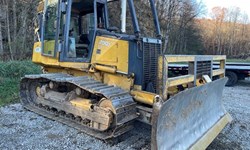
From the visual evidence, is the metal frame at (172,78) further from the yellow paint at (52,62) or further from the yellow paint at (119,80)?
the yellow paint at (52,62)

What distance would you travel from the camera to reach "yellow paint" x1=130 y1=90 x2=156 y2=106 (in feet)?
12.9

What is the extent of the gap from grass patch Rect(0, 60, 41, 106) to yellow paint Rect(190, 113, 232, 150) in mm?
4648

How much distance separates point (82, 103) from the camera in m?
4.26

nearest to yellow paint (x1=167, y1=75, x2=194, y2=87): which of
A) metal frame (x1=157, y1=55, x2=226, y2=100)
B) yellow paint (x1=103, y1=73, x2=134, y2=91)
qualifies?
metal frame (x1=157, y1=55, x2=226, y2=100)

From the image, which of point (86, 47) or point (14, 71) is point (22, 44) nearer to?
point (14, 71)

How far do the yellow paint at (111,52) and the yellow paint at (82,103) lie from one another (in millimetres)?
713

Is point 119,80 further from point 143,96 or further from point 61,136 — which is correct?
point 61,136

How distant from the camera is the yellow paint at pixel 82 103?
416cm

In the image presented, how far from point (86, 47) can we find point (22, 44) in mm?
8685

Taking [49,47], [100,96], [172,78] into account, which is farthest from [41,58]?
[172,78]

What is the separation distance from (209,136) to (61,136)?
2293 millimetres

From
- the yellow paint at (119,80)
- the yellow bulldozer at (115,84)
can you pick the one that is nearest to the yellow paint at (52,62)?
the yellow bulldozer at (115,84)

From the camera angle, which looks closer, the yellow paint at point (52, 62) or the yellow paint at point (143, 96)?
the yellow paint at point (143, 96)

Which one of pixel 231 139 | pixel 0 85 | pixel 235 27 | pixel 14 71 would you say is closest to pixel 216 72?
pixel 231 139
